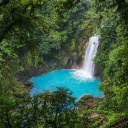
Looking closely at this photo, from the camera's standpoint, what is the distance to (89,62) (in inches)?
642

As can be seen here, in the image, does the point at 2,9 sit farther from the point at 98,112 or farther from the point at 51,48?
the point at 51,48

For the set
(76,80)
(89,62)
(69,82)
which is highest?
(89,62)

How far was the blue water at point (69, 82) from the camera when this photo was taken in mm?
12328

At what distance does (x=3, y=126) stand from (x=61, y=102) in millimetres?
1403

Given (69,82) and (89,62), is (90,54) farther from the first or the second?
(69,82)

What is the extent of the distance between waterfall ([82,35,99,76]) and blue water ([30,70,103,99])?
116cm

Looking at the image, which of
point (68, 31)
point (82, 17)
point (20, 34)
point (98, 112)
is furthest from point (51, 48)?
point (20, 34)

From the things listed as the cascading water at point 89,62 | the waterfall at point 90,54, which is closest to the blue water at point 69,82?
the cascading water at point 89,62

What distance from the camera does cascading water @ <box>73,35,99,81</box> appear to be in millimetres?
15519

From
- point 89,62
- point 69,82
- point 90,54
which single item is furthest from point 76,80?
point 90,54

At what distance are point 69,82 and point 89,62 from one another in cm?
414

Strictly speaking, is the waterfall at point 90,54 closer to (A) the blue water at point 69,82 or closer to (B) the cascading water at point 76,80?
(B) the cascading water at point 76,80

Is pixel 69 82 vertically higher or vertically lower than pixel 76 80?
lower

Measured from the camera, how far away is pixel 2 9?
3.52m
